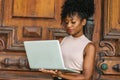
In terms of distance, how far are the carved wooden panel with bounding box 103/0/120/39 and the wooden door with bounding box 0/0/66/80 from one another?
0.23 meters

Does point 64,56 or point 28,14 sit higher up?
point 28,14

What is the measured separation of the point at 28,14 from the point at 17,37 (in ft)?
0.43

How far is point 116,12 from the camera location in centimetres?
199

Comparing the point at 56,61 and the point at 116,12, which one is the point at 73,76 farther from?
the point at 116,12

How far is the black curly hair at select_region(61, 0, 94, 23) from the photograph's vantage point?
61.0 inches

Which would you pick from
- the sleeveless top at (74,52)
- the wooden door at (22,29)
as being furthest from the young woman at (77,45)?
the wooden door at (22,29)

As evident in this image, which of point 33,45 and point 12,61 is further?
point 12,61

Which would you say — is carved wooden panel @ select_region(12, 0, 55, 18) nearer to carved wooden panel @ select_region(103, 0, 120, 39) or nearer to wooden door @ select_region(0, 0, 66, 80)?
wooden door @ select_region(0, 0, 66, 80)

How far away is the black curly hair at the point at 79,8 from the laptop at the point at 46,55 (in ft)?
0.55

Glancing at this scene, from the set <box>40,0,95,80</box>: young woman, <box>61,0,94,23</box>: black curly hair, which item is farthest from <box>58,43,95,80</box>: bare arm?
<box>61,0,94,23</box>: black curly hair

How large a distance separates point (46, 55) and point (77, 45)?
14 centimetres

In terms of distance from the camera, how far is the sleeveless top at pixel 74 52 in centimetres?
150

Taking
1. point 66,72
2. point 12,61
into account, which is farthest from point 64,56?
point 12,61

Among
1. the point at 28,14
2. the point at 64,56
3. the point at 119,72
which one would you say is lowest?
the point at 119,72
